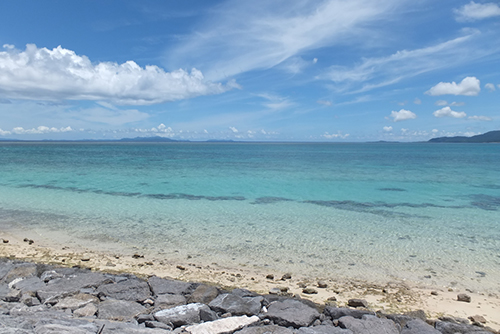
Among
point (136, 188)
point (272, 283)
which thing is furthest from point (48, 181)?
point (272, 283)

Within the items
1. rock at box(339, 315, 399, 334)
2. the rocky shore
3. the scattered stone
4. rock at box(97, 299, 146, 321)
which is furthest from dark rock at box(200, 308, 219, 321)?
the scattered stone

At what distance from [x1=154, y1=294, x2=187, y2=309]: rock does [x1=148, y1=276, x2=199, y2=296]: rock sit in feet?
0.73

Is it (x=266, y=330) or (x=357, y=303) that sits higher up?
(x=266, y=330)

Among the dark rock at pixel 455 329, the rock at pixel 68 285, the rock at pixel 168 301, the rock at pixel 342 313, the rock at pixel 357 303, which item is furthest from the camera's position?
the rock at pixel 357 303

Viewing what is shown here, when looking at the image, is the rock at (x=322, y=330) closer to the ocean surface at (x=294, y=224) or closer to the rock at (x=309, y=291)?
the rock at (x=309, y=291)

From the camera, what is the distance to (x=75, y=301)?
5.46 meters

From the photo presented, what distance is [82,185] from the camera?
21.5 m

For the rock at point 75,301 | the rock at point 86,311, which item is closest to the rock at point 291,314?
the rock at point 86,311

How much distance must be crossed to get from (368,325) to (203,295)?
8.81 feet

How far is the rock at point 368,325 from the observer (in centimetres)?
476

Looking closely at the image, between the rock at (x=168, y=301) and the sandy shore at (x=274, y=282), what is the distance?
4.73 ft

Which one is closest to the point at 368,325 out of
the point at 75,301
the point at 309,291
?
the point at 309,291

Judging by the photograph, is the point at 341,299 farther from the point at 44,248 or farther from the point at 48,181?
the point at 48,181

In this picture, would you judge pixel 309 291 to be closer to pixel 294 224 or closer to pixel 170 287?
pixel 170 287
